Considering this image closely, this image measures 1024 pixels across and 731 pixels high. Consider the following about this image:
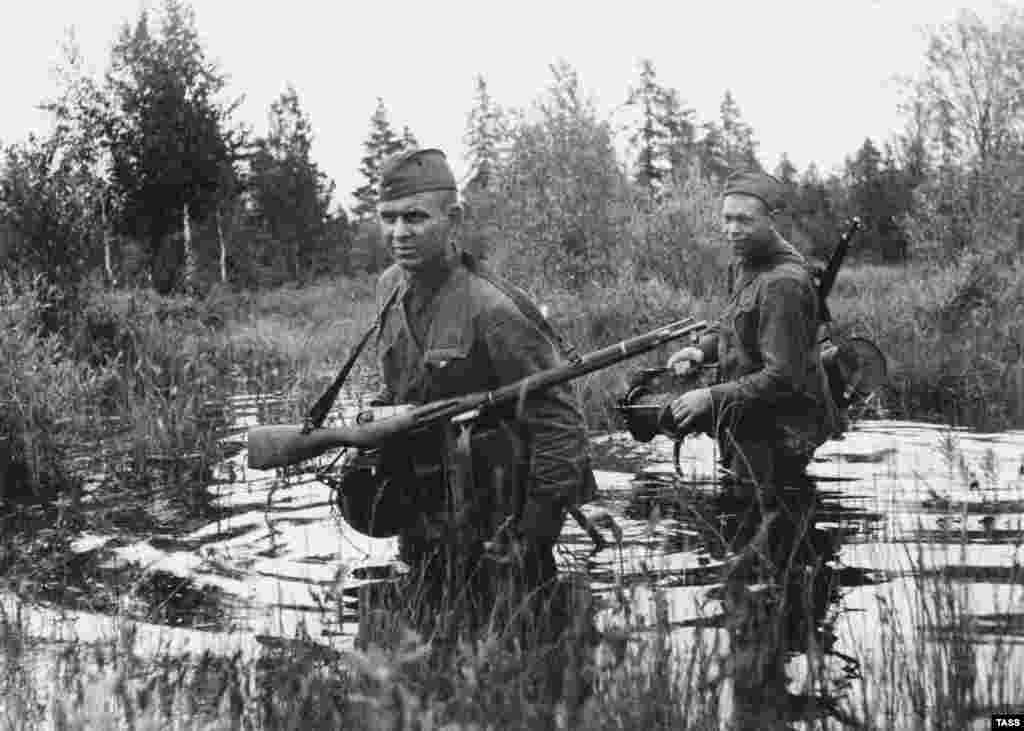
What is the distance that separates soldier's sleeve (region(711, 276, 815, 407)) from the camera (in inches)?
238

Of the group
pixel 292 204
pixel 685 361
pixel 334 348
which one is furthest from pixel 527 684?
pixel 292 204

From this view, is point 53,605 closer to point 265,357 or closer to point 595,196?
point 265,357

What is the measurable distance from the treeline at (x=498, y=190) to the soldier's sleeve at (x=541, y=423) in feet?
6.79

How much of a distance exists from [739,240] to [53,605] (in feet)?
13.4

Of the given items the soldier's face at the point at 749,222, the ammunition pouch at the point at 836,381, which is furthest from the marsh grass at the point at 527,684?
the soldier's face at the point at 749,222

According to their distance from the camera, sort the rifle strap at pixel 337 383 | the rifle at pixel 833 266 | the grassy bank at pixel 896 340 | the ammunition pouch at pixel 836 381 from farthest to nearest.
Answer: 1. the grassy bank at pixel 896 340
2. the rifle at pixel 833 266
3. the ammunition pouch at pixel 836 381
4. the rifle strap at pixel 337 383

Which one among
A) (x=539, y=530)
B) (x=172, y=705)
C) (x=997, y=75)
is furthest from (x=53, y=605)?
(x=997, y=75)

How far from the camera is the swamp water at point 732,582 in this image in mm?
3387

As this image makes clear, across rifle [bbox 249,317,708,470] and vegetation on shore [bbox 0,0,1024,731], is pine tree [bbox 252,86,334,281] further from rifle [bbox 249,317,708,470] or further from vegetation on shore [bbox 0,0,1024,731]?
rifle [bbox 249,317,708,470]

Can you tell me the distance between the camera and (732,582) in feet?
13.9

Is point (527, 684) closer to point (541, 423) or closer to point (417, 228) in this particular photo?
point (541, 423)

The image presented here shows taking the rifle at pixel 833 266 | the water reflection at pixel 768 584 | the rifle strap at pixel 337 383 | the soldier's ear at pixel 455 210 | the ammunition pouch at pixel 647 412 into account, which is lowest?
the water reflection at pixel 768 584

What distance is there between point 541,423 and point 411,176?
135cm

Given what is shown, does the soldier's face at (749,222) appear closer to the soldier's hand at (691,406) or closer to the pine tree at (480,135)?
the soldier's hand at (691,406)
